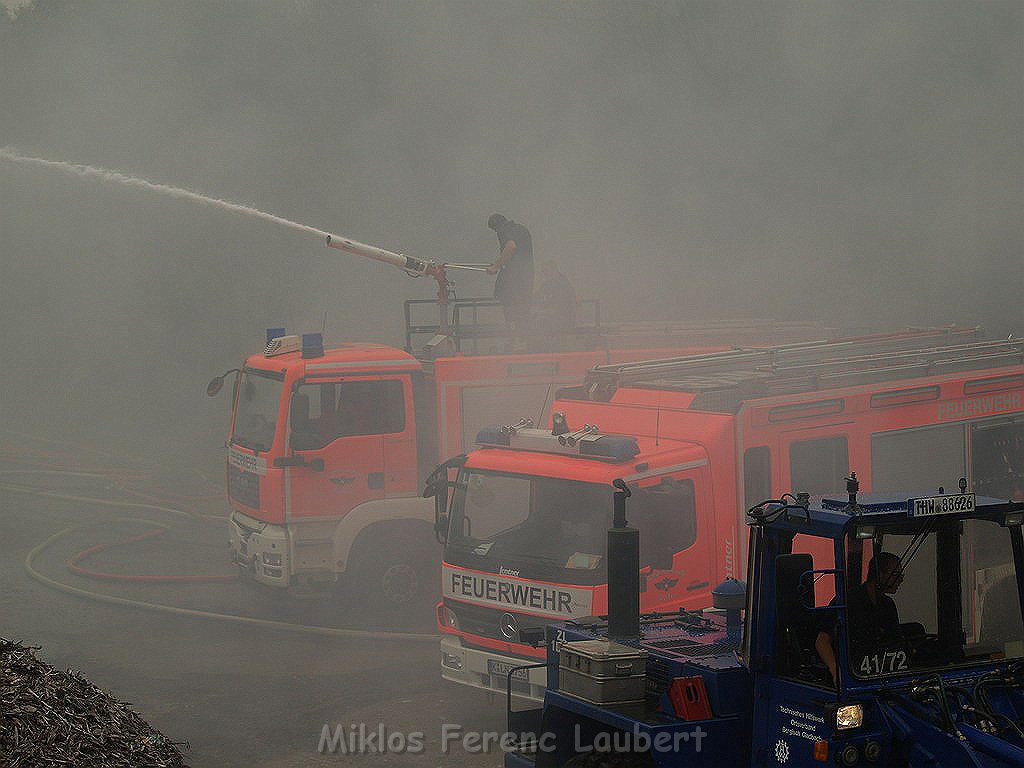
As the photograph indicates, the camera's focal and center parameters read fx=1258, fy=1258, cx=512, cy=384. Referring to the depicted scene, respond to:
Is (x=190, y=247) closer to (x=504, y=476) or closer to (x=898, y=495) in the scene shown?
(x=504, y=476)

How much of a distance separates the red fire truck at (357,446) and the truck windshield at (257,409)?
0.05 feet

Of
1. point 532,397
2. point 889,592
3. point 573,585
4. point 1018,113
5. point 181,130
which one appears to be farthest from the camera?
point 181,130

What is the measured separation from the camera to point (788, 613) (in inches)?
191

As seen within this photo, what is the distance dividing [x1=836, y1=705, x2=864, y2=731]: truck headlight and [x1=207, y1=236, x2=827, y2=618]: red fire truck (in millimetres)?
6440

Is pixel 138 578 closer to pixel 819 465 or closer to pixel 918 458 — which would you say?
pixel 819 465

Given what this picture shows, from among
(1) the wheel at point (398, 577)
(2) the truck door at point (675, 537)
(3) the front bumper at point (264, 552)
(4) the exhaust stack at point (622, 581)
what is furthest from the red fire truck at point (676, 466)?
(3) the front bumper at point (264, 552)

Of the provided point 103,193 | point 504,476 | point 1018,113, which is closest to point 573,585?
point 504,476

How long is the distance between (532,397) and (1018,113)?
1723 cm

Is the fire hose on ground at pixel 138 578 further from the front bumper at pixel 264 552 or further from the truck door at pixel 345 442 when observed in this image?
the truck door at pixel 345 442

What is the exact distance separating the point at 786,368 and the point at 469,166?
18.4m

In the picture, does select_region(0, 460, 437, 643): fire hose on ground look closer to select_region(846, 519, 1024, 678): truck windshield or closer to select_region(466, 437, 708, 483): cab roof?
select_region(466, 437, 708, 483): cab roof

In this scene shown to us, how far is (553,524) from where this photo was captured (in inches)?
322

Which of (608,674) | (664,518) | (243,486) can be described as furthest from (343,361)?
(608,674)

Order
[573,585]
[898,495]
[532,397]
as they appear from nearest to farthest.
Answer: [898,495] → [573,585] → [532,397]
